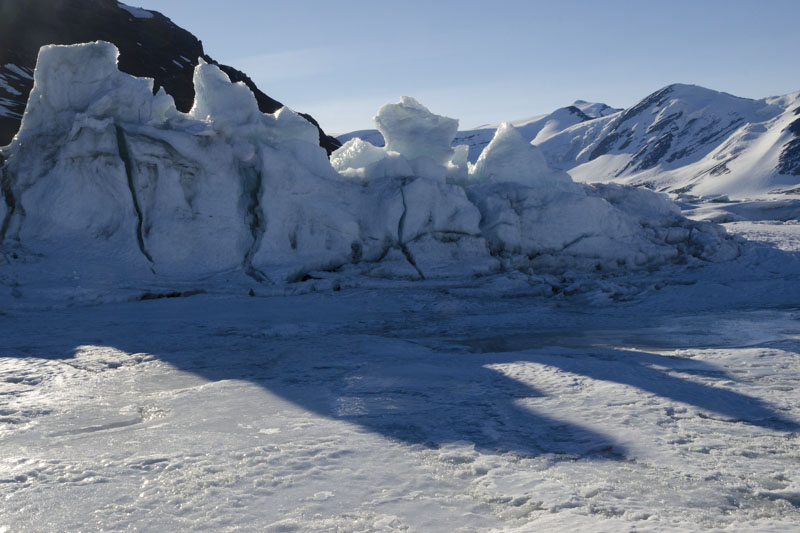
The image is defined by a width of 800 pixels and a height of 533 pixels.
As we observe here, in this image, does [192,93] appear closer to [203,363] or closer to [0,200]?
[0,200]

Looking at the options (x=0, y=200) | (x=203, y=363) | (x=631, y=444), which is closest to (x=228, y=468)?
(x=631, y=444)

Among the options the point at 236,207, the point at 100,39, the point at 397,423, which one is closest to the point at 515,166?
the point at 236,207

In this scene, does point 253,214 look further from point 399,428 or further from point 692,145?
point 692,145

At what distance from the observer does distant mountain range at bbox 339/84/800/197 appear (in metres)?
44.0

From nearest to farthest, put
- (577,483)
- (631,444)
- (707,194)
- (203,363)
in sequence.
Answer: (577,483) < (631,444) < (203,363) < (707,194)

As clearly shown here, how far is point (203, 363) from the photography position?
19.0 ft

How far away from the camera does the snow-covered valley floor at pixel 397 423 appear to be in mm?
2707

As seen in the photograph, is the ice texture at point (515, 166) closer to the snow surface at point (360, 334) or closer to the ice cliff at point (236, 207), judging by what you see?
the snow surface at point (360, 334)

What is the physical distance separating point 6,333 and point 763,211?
1792 centimetres

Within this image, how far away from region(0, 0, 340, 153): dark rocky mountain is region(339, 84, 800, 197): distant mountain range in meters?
27.9

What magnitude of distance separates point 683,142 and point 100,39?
5255 centimetres

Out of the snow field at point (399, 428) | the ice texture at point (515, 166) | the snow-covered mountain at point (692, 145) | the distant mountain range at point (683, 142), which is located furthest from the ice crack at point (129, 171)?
the snow-covered mountain at point (692, 145)

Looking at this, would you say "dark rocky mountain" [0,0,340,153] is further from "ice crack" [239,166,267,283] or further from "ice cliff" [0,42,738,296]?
"ice crack" [239,166,267,283]

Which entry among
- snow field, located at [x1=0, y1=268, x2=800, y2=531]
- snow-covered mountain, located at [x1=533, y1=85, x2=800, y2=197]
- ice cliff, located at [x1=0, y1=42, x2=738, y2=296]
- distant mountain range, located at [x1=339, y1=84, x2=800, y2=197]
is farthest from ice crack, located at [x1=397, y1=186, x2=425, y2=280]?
snow-covered mountain, located at [x1=533, y1=85, x2=800, y2=197]
